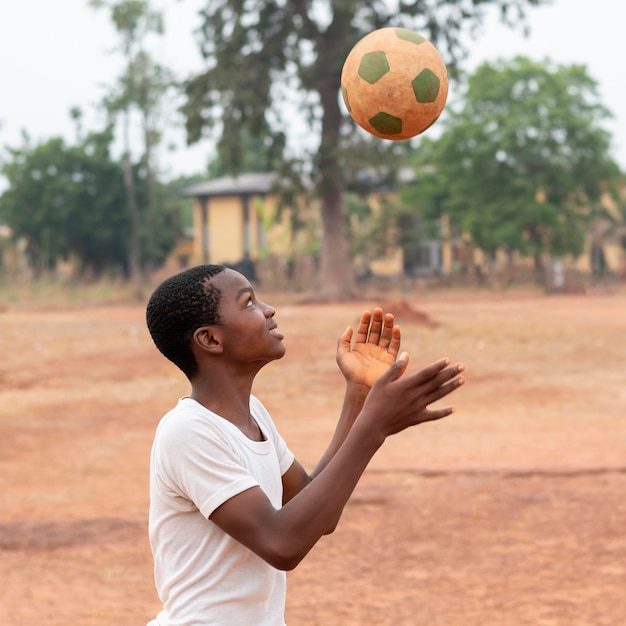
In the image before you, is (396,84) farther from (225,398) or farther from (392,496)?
(392,496)

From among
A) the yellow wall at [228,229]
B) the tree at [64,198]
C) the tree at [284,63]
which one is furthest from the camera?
the yellow wall at [228,229]

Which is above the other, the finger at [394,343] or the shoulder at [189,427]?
the finger at [394,343]

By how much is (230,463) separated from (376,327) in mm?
568

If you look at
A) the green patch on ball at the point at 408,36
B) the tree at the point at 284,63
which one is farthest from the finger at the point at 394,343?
the tree at the point at 284,63

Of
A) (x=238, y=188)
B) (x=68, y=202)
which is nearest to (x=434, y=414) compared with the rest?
(x=68, y=202)

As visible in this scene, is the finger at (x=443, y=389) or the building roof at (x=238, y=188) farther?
the building roof at (x=238, y=188)

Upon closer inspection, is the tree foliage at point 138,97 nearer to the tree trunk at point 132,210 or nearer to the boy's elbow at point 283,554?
the tree trunk at point 132,210

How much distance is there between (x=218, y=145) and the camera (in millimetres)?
27094

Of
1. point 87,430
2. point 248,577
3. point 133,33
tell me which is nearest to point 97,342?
point 87,430

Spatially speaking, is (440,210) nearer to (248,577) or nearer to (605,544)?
(605,544)

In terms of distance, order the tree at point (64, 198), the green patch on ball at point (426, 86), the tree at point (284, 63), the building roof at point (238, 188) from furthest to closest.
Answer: the building roof at point (238, 188), the tree at point (64, 198), the tree at point (284, 63), the green patch on ball at point (426, 86)

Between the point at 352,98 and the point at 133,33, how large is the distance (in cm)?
3737

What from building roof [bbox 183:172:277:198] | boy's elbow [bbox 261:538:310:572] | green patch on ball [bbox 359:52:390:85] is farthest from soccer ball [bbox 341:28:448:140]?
building roof [bbox 183:172:277:198]

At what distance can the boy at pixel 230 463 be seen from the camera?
7.09 feet
